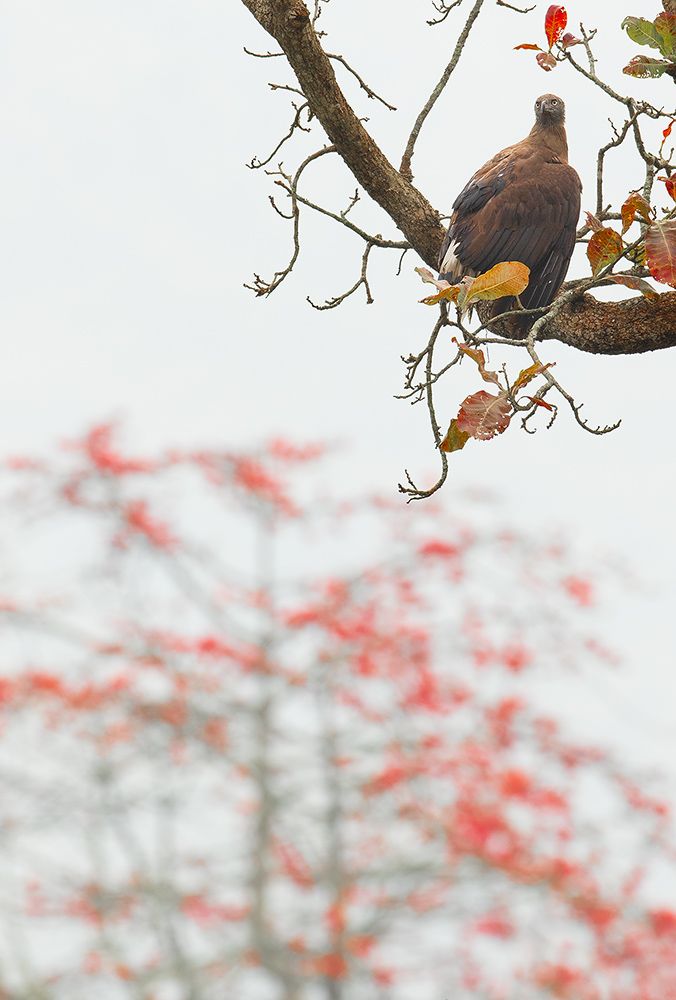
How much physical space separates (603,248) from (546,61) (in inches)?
14.5

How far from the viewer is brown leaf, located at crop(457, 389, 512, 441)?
150cm

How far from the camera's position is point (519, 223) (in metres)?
2.24

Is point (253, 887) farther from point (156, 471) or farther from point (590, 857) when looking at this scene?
point (156, 471)

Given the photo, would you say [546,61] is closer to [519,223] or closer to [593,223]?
[593,223]

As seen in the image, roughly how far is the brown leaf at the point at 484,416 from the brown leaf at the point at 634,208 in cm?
29

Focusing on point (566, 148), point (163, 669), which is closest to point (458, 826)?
point (163, 669)

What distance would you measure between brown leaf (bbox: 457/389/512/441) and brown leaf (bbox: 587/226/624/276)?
265 mm

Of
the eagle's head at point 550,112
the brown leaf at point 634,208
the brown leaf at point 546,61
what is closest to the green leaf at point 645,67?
the brown leaf at point 546,61

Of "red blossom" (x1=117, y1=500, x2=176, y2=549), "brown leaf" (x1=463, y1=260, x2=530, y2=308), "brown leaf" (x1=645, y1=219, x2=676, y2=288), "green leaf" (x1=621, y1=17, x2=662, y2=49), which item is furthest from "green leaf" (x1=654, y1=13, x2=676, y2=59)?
"red blossom" (x1=117, y1=500, x2=176, y2=549)

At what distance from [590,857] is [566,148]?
3.55 meters

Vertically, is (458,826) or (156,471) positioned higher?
(156,471)

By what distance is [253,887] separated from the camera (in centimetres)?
503

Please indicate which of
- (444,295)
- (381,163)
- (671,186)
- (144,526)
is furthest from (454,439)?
(144,526)

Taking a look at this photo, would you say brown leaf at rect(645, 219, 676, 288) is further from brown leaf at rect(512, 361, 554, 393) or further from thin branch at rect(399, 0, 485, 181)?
thin branch at rect(399, 0, 485, 181)
